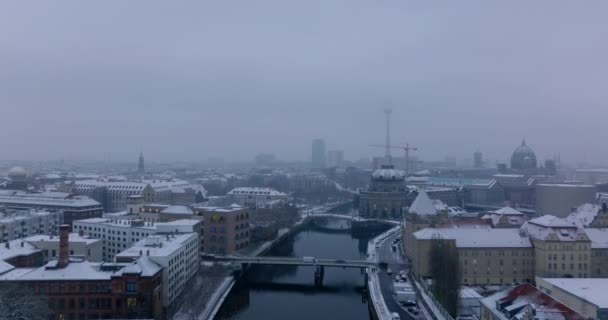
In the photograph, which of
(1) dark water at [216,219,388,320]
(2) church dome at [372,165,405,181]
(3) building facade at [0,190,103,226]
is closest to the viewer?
(1) dark water at [216,219,388,320]

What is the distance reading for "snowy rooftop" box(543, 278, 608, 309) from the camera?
28.4 m

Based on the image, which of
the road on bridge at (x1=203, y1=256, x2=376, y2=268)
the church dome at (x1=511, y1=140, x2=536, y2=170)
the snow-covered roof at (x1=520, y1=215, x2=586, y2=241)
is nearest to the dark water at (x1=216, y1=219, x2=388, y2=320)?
the road on bridge at (x1=203, y1=256, x2=376, y2=268)

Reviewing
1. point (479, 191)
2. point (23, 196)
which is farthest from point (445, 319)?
point (479, 191)

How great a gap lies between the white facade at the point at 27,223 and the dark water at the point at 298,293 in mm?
23807

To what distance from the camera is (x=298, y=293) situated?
150ft

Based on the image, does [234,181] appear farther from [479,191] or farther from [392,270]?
[392,270]

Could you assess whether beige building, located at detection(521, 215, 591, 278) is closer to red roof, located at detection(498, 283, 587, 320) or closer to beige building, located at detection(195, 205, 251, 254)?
red roof, located at detection(498, 283, 587, 320)

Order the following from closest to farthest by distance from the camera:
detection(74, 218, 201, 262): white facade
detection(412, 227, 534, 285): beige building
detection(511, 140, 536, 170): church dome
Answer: detection(412, 227, 534, 285): beige building, detection(74, 218, 201, 262): white facade, detection(511, 140, 536, 170): church dome

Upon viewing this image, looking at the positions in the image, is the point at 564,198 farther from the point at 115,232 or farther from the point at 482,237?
the point at 115,232

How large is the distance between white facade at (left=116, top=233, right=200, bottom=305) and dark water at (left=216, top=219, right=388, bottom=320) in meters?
3.89

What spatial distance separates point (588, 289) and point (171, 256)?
1038 inches

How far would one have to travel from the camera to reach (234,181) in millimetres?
150625

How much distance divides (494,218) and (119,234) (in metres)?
38.5

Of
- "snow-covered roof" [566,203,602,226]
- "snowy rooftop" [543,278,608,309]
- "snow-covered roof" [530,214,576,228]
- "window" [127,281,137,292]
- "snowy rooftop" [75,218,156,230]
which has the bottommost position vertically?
"window" [127,281,137,292]
